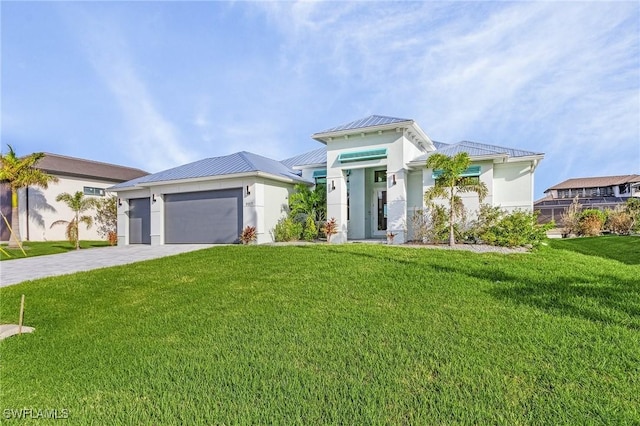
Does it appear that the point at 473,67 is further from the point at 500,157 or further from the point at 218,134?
the point at 218,134

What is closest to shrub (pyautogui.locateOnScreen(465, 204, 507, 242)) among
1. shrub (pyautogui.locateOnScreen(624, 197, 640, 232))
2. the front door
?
the front door

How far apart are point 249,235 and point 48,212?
698 inches

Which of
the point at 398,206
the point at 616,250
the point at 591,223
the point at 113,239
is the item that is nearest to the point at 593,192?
the point at 591,223

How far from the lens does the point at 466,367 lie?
140 inches

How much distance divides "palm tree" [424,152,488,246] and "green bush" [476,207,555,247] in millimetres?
1156

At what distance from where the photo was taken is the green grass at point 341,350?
3010 mm

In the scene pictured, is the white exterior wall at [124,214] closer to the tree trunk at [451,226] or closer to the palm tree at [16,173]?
the palm tree at [16,173]

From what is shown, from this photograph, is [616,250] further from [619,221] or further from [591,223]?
[619,221]

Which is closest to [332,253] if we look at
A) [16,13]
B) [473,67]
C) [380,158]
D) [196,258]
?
[196,258]

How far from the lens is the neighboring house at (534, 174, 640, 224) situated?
122ft

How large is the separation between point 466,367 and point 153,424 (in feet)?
10.1

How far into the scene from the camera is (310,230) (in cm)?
1598

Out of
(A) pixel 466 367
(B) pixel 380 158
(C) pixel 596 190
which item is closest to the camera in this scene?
(A) pixel 466 367

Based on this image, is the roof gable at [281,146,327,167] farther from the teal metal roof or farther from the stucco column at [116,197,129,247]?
the stucco column at [116,197,129,247]
